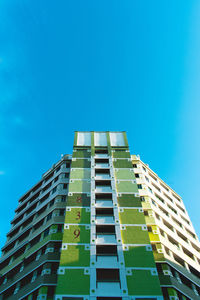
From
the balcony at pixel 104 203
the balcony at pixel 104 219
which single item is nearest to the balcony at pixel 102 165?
the balcony at pixel 104 203

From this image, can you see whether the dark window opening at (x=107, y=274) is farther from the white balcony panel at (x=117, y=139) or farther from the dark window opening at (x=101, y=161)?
the white balcony panel at (x=117, y=139)

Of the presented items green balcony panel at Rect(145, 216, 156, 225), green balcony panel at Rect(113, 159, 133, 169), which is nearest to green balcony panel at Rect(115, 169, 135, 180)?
green balcony panel at Rect(113, 159, 133, 169)

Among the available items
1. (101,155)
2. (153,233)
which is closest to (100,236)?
Answer: (153,233)

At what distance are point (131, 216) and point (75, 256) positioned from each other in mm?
7723

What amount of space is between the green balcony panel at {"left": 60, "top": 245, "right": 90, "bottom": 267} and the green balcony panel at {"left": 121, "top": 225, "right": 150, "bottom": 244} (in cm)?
418

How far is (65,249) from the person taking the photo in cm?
2480

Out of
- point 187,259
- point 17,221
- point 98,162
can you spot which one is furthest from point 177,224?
point 17,221

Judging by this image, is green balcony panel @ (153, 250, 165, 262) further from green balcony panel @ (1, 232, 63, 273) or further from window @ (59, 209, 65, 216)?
window @ (59, 209, 65, 216)

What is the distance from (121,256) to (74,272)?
468 cm

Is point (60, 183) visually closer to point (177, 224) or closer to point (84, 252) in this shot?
point (84, 252)

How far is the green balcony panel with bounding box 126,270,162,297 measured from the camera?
70.5 ft

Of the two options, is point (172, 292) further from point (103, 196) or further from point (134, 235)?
point (103, 196)

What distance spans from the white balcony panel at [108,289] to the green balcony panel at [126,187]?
1155cm

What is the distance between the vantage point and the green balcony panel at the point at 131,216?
27773mm
